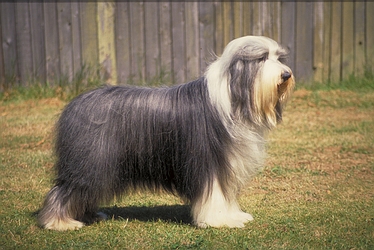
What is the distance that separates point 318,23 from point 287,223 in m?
6.30

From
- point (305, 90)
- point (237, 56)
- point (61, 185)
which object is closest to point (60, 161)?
point (61, 185)

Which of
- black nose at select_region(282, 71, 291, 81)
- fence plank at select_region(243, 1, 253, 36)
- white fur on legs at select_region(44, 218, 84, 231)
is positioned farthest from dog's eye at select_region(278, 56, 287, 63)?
fence plank at select_region(243, 1, 253, 36)

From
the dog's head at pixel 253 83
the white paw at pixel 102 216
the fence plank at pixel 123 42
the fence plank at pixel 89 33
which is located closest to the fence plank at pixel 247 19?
the fence plank at pixel 123 42

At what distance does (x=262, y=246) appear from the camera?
5.29 metres

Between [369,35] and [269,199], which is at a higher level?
[369,35]

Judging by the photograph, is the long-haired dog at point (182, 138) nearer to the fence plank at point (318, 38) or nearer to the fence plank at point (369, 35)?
the fence plank at point (318, 38)

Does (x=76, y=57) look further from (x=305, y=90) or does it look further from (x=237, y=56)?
(x=237, y=56)

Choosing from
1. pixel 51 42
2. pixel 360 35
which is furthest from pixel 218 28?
pixel 51 42

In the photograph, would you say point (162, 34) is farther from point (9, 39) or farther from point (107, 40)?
point (9, 39)

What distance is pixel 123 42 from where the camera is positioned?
1142 cm

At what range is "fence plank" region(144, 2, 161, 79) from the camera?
11320mm

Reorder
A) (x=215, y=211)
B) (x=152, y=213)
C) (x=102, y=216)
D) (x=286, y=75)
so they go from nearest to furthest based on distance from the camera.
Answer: (x=286, y=75) < (x=215, y=211) < (x=102, y=216) < (x=152, y=213)

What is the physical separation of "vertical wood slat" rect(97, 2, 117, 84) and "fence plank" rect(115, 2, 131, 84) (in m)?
0.09

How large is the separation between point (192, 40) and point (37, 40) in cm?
277
